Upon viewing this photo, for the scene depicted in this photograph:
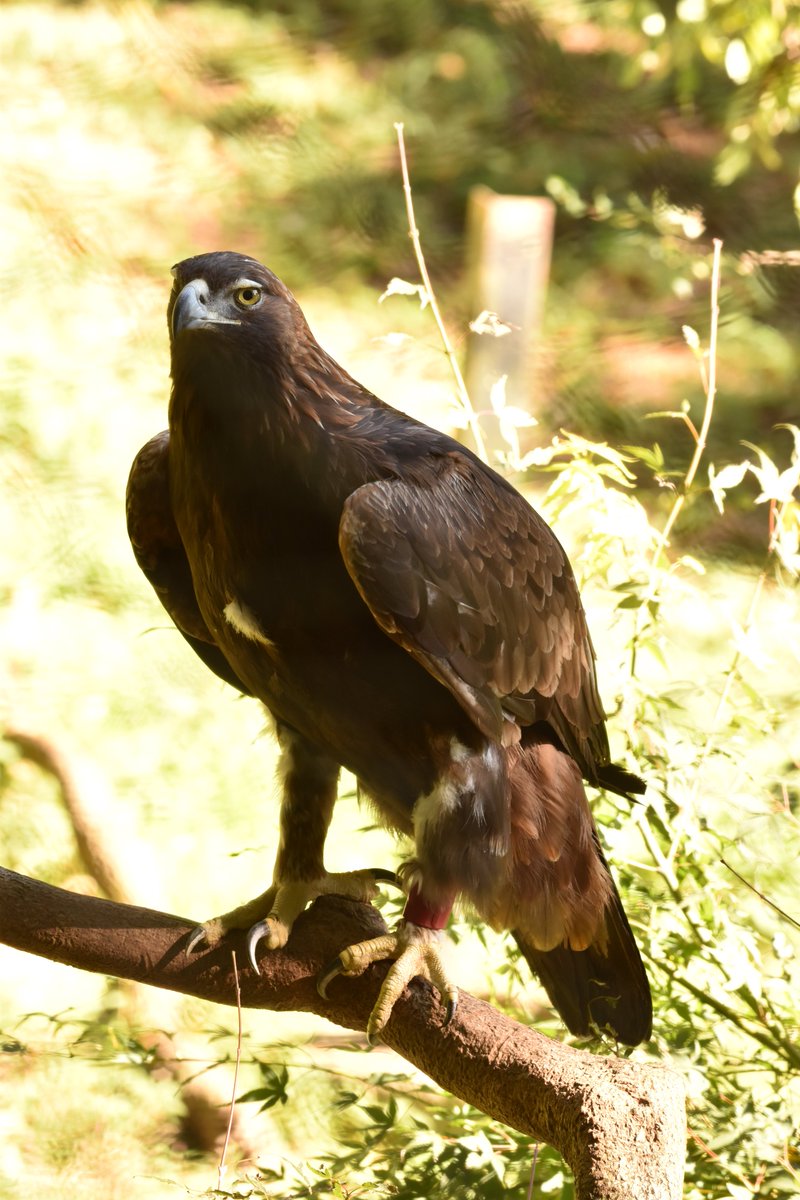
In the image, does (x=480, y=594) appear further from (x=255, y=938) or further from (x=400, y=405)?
(x=400, y=405)

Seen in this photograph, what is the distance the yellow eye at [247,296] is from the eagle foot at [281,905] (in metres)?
0.82

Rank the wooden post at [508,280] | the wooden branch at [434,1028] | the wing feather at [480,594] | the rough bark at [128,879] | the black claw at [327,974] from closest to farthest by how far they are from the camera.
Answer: the wooden branch at [434,1028] → the wing feather at [480,594] → the black claw at [327,974] → the rough bark at [128,879] → the wooden post at [508,280]

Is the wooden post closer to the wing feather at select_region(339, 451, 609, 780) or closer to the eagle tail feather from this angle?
the wing feather at select_region(339, 451, 609, 780)

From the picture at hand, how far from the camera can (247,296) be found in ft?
5.71

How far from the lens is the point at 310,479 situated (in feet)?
5.69

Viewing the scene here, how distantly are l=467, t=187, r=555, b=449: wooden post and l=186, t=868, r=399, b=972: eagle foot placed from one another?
126 centimetres

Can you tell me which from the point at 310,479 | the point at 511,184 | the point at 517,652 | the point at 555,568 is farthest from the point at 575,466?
the point at 511,184

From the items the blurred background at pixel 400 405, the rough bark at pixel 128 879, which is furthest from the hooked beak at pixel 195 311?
the rough bark at pixel 128 879

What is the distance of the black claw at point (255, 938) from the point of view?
1.80m

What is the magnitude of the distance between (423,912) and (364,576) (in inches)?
19.2

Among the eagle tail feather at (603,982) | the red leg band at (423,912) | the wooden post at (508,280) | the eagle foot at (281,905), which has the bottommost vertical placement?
the eagle tail feather at (603,982)

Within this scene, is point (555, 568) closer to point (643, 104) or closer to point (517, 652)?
point (517, 652)

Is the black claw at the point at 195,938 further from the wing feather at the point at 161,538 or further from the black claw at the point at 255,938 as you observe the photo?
the wing feather at the point at 161,538

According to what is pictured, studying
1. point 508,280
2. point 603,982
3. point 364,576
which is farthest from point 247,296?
point 508,280
